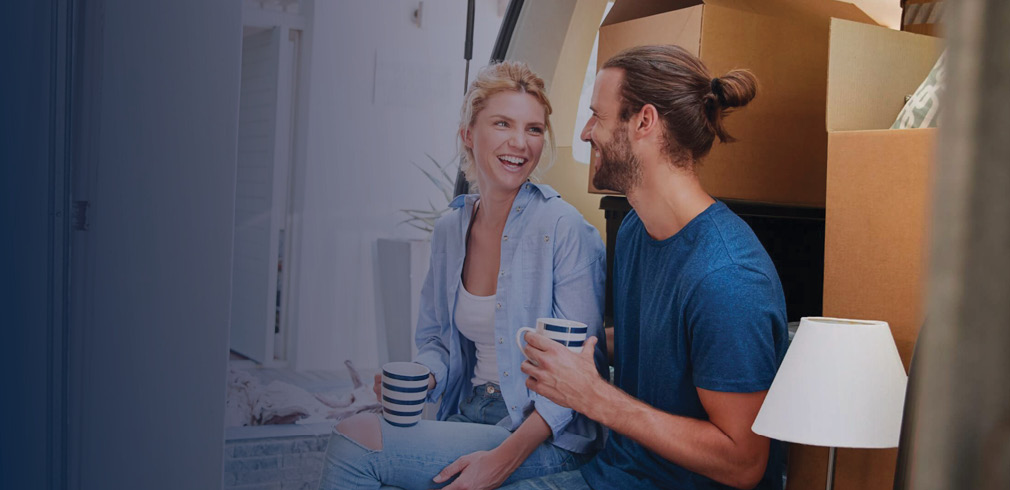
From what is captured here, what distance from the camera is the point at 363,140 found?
2734 millimetres

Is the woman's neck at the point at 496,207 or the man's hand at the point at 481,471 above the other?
the woman's neck at the point at 496,207

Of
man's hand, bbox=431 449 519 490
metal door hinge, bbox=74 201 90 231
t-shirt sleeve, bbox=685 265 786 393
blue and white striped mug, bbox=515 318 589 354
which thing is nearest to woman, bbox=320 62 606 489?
man's hand, bbox=431 449 519 490

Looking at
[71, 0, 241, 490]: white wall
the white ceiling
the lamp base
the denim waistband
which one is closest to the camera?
the lamp base

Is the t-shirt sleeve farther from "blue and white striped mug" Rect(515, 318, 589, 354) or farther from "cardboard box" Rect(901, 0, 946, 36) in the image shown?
"cardboard box" Rect(901, 0, 946, 36)

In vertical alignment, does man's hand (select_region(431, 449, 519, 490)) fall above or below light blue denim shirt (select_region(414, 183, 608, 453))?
below

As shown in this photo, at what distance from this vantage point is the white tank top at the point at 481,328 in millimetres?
1796

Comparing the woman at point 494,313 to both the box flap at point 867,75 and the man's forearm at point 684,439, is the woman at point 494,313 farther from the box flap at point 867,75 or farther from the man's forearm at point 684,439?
the box flap at point 867,75

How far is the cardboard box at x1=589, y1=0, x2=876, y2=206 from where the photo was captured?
1.65 metres

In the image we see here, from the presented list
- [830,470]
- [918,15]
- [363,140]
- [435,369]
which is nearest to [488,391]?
[435,369]

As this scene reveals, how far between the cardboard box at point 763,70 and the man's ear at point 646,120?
160mm

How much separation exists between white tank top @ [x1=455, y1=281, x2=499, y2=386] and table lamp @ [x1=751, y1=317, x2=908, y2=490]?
777mm

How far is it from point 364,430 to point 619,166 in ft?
2.39

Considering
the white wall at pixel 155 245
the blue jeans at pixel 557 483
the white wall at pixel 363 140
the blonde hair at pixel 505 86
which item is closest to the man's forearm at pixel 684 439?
the blue jeans at pixel 557 483

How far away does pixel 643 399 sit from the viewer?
4.86ft
